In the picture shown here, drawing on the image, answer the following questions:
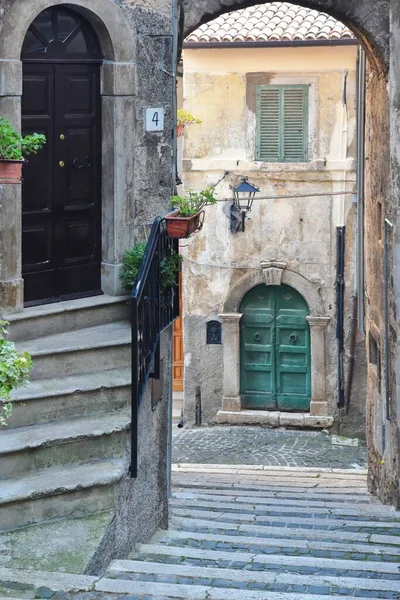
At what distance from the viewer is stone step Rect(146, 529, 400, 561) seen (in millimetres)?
7641

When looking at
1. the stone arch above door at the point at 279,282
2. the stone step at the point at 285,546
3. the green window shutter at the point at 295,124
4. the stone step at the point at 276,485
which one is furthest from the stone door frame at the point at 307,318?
the stone step at the point at 285,546

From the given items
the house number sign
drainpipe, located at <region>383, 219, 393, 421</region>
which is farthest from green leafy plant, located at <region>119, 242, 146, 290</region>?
the house number sign

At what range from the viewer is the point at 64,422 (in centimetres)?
753

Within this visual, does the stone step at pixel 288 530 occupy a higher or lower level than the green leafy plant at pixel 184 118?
lower

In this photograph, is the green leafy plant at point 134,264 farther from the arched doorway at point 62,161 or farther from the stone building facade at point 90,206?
the arched doorway at point 62,161

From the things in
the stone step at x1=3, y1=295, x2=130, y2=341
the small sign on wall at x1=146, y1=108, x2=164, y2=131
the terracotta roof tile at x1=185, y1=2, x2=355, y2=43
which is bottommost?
the stone step at x1=3, y1=295, x2=130, y2=341

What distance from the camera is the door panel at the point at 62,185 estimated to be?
27.8 feet

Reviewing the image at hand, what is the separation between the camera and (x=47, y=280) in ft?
28.6

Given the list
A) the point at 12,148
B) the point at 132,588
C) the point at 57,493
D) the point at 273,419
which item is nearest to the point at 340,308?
the point at 273,419

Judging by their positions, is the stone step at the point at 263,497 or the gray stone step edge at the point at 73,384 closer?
the gray stone step edge at the point at 73,384

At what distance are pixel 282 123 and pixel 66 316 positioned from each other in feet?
30.3

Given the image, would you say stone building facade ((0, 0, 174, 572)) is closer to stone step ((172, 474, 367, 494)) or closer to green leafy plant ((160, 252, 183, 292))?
green leafy plant ((160, 252, 183, 292))

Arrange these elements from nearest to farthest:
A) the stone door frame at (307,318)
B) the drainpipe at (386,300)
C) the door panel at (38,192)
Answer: the door panel at (38,192), the drainpipe at (386,300), the stone door frame at (307,318)

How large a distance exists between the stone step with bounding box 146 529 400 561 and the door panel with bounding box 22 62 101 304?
7.26 feet
